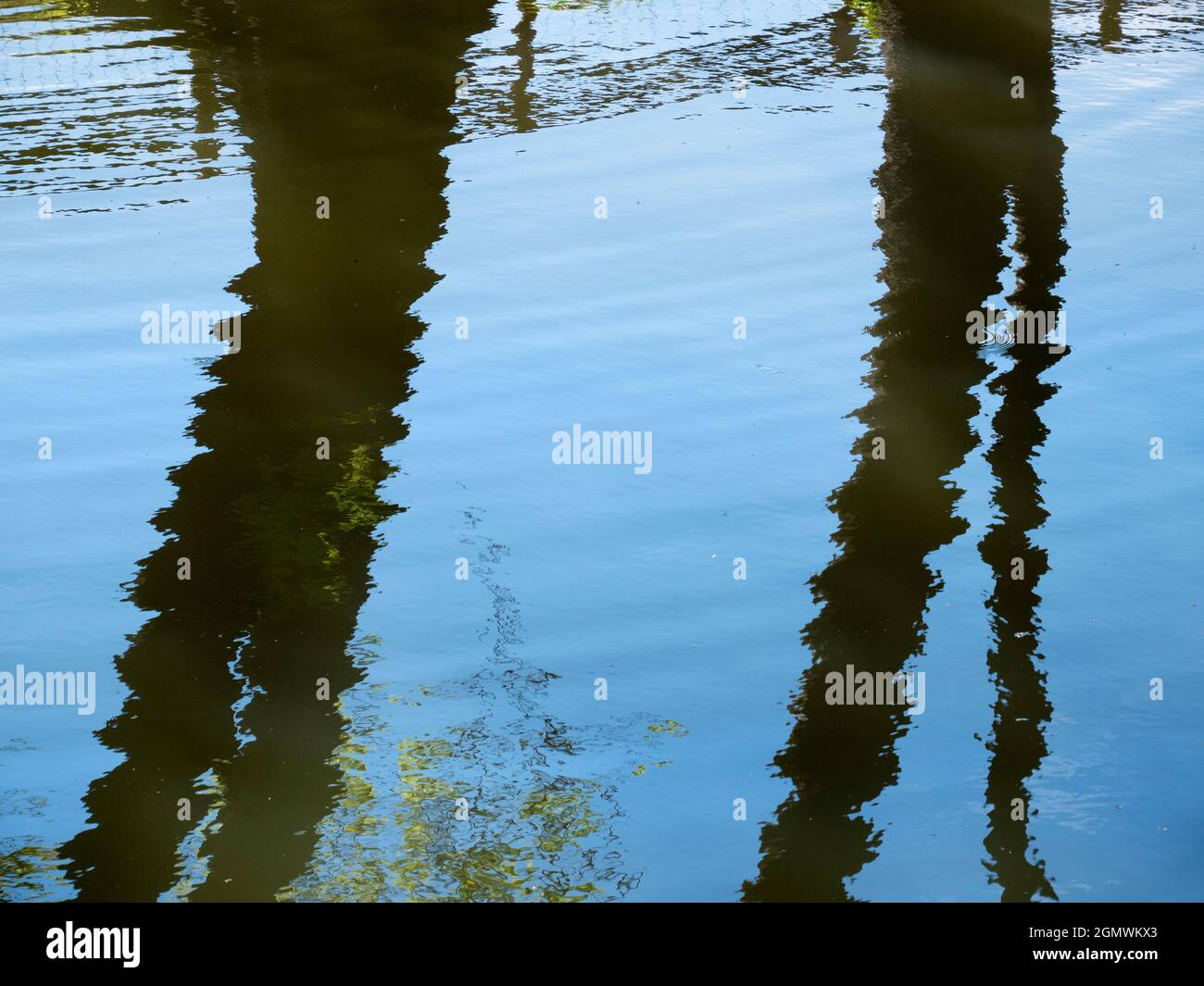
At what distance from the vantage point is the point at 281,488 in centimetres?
569

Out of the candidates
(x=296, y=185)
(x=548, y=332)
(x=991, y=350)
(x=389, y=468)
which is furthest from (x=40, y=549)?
(x=991, y=350)

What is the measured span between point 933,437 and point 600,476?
146cm

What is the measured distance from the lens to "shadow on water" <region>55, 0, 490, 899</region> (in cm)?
405

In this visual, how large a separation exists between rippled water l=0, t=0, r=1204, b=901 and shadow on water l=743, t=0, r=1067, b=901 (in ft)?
0.07

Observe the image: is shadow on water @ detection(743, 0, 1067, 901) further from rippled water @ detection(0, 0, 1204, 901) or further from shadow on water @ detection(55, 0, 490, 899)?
shadow on water @ detection(55, 0, 490, 899)

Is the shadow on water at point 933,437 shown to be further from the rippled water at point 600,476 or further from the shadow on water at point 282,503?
the shadow on water at point 282,503

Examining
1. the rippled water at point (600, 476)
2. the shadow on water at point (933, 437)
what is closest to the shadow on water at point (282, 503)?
the rippled water at point (600, 476)

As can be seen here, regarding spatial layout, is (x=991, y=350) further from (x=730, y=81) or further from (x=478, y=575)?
(x=730, y=81)

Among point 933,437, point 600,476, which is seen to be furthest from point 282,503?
point 933,437

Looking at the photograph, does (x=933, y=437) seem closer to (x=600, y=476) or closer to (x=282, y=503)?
(x=600, y=476)

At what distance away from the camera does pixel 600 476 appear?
5816mm

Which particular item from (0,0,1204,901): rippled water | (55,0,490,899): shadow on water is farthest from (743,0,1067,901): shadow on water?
(55,0,490,899): shadow on water

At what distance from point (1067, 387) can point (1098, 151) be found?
11.2 feet
